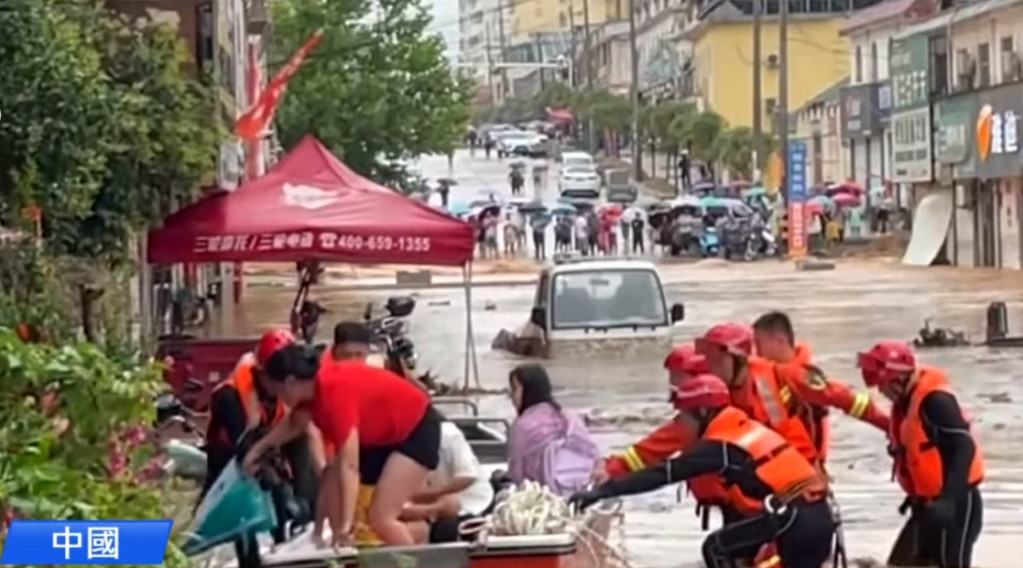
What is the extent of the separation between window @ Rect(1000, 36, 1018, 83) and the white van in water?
3264cm

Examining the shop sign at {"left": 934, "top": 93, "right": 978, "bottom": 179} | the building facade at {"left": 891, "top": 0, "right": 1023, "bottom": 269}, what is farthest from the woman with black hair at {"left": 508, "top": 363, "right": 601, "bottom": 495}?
the shop sign at {"left": 934, "top": 93, "right": 978, "bottom": 179}

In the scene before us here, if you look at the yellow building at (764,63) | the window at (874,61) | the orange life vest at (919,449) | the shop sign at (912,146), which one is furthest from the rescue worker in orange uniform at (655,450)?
the yellow building at (764,63)

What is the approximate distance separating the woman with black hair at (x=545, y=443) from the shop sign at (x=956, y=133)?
52886 millimetres

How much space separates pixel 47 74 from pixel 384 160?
49.5 m

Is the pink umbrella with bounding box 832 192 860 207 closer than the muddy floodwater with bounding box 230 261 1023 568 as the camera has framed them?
No

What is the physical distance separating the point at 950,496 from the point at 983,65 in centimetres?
5533

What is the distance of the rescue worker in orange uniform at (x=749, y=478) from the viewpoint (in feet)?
33.9

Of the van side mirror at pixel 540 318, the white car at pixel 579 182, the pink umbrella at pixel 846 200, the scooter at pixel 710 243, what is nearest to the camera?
the van side mirror at pixel 540 318

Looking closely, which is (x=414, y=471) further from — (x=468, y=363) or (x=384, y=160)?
(x=384, y=160)

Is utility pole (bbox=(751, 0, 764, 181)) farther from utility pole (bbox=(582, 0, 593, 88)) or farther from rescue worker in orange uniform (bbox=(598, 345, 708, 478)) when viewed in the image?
rescue worker in orange uniform (bbox=(598, 345, 708, 478))

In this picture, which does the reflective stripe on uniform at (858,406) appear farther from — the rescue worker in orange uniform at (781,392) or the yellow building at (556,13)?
the yellow building at (556,13)

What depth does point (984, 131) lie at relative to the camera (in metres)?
63.1

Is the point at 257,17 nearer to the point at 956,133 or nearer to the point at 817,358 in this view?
the point at 956,133

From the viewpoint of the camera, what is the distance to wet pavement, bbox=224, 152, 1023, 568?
1708 centimetres
